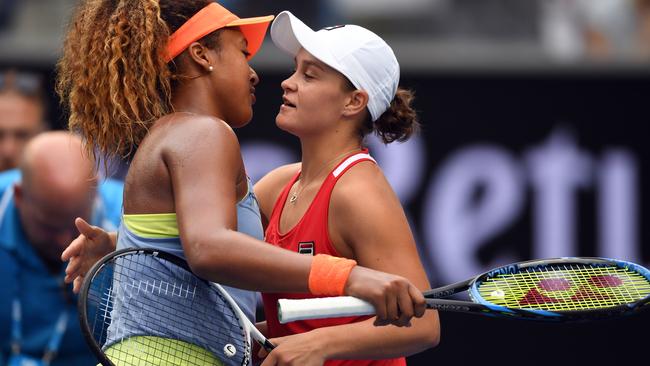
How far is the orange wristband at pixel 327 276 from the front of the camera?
9.27ft

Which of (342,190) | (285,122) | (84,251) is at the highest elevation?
(285,122)

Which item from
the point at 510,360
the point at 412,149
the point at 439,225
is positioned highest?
the point at 412,149

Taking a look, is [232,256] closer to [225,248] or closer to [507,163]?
[225,248]

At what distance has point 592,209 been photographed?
6.62 m

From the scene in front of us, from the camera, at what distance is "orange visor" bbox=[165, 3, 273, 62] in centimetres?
324

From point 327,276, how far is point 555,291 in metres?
0.81

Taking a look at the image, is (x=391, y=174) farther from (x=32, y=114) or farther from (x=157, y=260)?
(x=157, y=260)

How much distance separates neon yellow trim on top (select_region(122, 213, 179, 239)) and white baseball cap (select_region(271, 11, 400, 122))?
2.27ft

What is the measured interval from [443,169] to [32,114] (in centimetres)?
234

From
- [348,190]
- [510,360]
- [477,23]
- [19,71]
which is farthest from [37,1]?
[348,190]

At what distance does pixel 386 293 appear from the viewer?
9.26 ft

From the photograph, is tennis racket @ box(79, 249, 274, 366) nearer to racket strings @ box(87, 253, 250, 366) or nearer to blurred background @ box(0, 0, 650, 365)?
racket strings @ box(87, 253, 250, 366)

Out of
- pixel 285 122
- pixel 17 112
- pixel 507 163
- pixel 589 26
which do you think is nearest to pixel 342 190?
pixel 285 122

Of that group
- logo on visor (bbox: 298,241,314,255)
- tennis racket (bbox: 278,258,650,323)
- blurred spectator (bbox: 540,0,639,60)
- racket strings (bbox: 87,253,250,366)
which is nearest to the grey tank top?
racket strings (bbox: 87,253,250,366)
